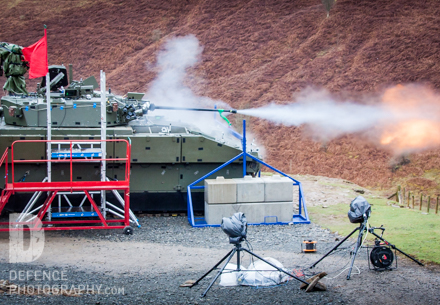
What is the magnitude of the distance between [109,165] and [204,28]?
2483cm

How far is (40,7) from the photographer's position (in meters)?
42.5

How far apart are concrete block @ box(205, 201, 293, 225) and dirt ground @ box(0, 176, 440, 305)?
0.33 meters

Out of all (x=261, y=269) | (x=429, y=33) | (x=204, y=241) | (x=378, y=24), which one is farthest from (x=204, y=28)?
(x=261, y=269)

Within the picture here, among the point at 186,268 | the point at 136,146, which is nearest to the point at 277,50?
the point at 136,146

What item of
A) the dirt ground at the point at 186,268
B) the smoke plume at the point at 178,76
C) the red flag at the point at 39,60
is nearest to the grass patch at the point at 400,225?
the dirt ground at the point at 186,268

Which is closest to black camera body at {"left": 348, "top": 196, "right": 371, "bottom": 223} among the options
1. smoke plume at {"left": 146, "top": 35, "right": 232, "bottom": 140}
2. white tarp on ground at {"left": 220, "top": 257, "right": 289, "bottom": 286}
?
white tarp on ground at {"left": 220, "top": 257, "right": 289, "bottom": 286}

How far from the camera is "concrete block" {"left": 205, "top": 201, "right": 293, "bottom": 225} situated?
1203 cm

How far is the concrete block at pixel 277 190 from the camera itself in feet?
40.1

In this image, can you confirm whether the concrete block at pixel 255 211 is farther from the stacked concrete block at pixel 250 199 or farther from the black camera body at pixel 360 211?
the black camera body at pixel 360 211

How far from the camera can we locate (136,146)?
41.8 ft

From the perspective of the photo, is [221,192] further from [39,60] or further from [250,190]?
[39,60]

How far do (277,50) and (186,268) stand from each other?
25.3m

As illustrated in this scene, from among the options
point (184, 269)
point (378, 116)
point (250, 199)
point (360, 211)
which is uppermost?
point (378, 116)

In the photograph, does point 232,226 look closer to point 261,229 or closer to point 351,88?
point 261,229
